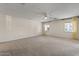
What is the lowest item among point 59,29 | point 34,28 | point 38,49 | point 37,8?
point 38,49

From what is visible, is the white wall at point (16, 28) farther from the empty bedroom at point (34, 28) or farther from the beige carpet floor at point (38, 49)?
the beige carpet floor at point (38, 49)

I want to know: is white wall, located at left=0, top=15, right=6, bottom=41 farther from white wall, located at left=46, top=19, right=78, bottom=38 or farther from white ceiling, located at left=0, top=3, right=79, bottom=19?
white wall, located at left=46, top=19, right=78, bottom=38

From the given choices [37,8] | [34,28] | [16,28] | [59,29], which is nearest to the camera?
[37,8]

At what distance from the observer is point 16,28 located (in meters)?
7.30

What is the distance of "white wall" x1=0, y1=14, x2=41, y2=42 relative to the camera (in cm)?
Answer: 623

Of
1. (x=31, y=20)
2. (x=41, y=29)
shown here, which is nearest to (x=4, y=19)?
(x=31, y=20)

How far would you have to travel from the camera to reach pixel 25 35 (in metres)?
7.70

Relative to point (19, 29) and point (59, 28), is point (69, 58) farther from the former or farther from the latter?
point (59, 28)

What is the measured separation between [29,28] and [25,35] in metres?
0.66

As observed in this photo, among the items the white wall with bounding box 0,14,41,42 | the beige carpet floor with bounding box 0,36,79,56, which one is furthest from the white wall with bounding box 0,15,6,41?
the beige carpet floor with bounding box 0,36,79,56

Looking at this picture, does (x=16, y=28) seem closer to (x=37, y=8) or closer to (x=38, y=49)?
(x=37, y=8)

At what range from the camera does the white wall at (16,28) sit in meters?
6.23

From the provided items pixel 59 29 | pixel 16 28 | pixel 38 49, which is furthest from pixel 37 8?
pixel 59 29

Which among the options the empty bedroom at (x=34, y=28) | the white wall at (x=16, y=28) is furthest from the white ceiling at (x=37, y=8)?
the white wall at (x=16, y=28)
